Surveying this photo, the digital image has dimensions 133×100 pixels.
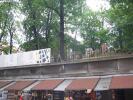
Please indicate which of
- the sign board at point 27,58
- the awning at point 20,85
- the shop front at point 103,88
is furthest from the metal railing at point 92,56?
the awning at point 20,85

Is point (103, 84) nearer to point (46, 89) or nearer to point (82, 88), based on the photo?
point (82, 88)

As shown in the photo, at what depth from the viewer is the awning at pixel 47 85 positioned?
24188mm

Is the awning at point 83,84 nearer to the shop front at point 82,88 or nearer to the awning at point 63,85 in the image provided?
the shop front at point 82,88

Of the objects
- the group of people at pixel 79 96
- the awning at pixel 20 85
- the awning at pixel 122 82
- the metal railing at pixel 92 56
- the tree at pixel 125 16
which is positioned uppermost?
the tree at pixel 125 16

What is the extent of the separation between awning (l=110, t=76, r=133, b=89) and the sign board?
737 centimetres

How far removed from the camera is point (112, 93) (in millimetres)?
23062

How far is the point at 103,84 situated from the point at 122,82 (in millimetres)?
1883

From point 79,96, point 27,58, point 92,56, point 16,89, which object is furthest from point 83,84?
point 27,58

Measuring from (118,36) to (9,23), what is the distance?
1604 cm

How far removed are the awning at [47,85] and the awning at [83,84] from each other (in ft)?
5.60

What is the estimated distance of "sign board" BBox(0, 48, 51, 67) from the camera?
26478 mm

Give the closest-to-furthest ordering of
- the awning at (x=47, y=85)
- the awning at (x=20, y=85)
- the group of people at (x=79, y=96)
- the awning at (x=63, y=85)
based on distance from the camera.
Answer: the awning at (x=63, y=85)
the awning at (x=47, y=85)
the group of people at (x=79, y=96)
the awning at (x=20, y=85)

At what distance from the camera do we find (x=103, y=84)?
21.8 m

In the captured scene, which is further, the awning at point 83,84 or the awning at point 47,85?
the awning at point 47,85
